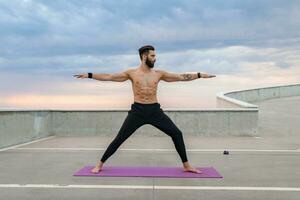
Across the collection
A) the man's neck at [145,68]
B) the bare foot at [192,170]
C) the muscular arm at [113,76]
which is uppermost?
the man's neck at [145,68]

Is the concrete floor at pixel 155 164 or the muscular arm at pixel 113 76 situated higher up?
the muscular arm at pixel 113 76

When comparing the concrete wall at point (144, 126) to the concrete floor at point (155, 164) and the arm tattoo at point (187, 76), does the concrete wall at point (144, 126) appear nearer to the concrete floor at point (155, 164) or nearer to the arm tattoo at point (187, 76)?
the concrete floor at point (155, 164)

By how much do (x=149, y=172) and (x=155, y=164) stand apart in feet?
3.59

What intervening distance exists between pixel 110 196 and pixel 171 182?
54.6 inches

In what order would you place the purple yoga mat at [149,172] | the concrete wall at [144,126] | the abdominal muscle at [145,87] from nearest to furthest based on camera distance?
the purple yoga mat at [149,172], the abdominal muscle at [145,87], the concrete wall at [144,126]

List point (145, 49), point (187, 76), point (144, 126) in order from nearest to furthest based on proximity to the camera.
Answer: point (145, 49), point (187, 76), point (144, 126)

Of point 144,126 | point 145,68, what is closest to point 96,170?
point 145,68

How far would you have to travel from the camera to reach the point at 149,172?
8.59 metres

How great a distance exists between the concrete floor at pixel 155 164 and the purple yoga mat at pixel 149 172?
23 centimetres

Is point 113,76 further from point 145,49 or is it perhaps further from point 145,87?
point 145,49

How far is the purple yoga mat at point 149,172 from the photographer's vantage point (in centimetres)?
834

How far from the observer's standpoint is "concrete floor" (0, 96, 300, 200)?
6.94 m

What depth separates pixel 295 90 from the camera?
39969 mm

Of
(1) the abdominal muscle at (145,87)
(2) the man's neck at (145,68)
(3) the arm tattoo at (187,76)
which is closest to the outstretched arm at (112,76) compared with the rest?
(1) the abdominal muscle at (145,87)
